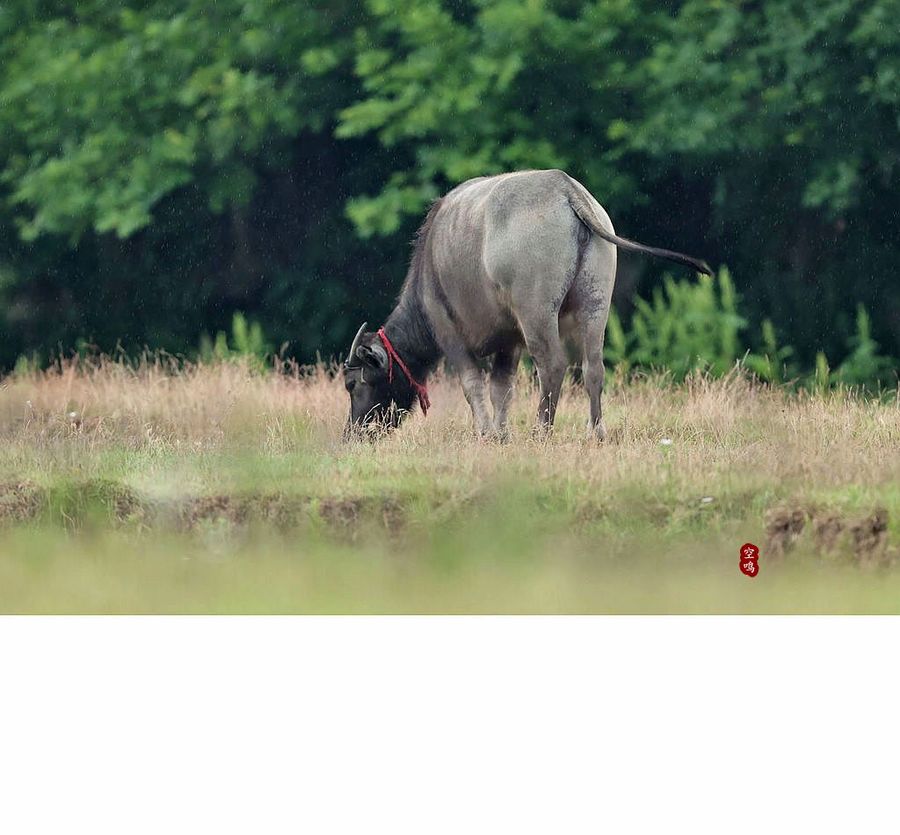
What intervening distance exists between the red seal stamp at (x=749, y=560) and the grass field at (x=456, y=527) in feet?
0.11

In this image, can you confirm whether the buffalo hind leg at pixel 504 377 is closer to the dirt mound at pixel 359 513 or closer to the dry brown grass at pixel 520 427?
the dry brown grass at pixel 520 427

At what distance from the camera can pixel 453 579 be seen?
25.1ft

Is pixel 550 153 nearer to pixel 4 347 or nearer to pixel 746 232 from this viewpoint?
pixel 746 232

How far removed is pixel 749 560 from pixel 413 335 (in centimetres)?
390

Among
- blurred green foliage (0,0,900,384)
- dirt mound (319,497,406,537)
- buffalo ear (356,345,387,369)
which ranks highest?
blurred green foliage (0,0,900,384)

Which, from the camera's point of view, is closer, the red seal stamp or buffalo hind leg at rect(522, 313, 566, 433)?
the red seal stamp

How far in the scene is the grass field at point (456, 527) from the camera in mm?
7621

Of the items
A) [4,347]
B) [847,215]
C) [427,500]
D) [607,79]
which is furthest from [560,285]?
[4,347]

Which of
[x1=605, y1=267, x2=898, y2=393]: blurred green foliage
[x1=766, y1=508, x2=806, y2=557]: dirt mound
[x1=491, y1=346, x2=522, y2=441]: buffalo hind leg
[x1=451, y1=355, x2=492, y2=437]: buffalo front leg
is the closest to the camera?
[x1=766, y1=508, x2=806, y2=557]: dirt mound

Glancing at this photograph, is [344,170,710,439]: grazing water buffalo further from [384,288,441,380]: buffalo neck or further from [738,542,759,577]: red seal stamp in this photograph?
[738,542,759,577]: red seal stamp

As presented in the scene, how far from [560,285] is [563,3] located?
3.23m

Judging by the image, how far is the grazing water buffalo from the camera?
994 cm

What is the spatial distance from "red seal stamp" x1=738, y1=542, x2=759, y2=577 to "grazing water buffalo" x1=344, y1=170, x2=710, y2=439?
2.28 m

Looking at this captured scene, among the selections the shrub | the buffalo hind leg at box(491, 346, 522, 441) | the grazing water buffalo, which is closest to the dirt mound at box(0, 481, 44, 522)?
the grazing water buffalo
